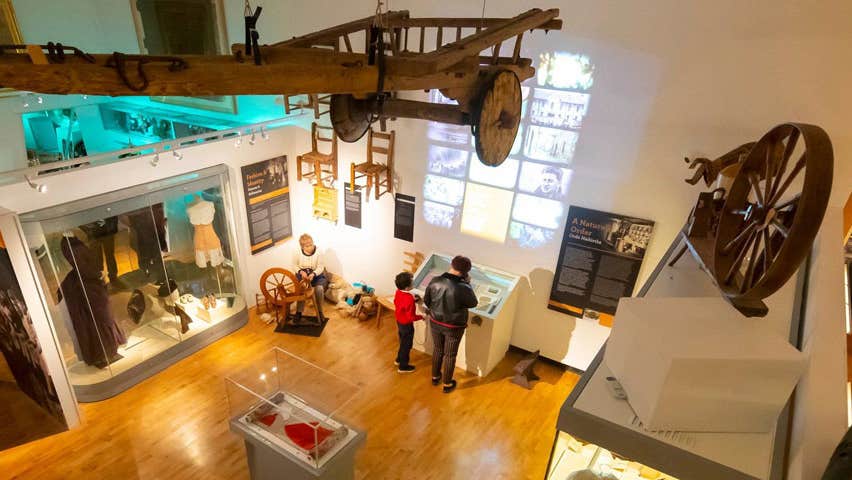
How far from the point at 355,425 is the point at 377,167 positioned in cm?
326

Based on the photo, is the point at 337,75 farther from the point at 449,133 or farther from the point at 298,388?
the point at 449,133

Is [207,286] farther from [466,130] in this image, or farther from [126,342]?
[466,130]

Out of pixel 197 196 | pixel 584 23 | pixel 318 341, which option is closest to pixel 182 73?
pixel 584 23

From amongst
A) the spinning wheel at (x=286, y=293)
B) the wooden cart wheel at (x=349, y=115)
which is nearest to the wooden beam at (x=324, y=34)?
the wooden cart wheel at (x=349, y=115)

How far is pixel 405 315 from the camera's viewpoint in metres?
5.24

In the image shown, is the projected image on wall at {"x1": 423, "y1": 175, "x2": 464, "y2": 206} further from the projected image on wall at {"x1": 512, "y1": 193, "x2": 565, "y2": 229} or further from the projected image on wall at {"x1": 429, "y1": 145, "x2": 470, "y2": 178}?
the projected image on wall at {"x1": 512, "y1": 193, "x2": 565, "y2": 229}

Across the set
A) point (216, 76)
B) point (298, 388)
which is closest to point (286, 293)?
point (298, 388)

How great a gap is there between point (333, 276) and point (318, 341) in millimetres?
1314

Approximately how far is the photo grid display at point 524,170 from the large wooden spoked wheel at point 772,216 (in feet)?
8.98

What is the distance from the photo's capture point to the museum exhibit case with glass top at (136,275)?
4.42 metres

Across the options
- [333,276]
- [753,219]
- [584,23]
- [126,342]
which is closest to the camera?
[753,219]

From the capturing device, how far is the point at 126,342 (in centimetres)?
521

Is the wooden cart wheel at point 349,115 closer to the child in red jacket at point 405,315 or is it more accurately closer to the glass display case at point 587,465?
the glass display case at point 587,465

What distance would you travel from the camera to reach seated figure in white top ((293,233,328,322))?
20.8ft
